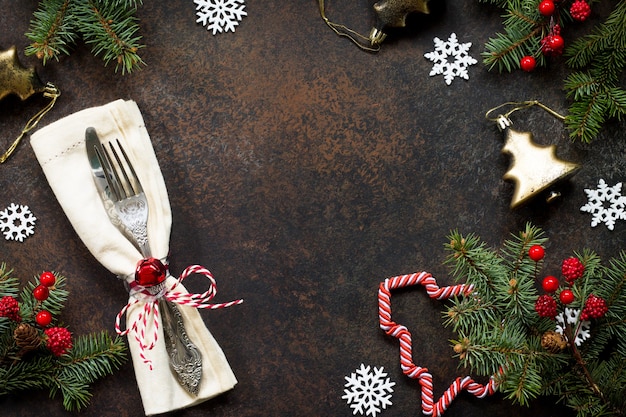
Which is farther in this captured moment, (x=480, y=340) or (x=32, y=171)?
(x=32, y=171)

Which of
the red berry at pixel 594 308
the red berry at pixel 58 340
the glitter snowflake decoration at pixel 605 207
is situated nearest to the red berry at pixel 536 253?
the red berry at pixel 594 308

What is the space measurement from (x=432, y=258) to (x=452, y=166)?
0.62 feet

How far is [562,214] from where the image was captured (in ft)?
4.89

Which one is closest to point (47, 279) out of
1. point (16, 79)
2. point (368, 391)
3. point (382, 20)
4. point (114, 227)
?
point (114, 227)

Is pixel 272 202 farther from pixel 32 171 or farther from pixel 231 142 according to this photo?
pixel 32 171

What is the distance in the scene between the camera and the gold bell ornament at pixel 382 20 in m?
1.44

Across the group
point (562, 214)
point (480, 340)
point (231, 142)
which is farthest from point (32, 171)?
point (562, 214)

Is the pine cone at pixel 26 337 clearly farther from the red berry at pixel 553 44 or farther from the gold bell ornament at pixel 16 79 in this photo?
the red berry at pixel 553 44

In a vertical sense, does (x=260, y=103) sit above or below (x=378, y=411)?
above

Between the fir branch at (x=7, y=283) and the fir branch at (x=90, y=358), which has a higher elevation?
the fir branch at (x=7, y=283)

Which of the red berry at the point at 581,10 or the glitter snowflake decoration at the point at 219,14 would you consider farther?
the glitter snowflake decoration at the point at 219,14

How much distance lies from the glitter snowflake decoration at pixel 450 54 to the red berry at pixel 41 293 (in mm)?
848

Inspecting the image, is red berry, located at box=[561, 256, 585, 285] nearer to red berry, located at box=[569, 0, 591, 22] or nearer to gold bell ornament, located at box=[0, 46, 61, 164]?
red berry, located at box=[569, 0, 591, 22]

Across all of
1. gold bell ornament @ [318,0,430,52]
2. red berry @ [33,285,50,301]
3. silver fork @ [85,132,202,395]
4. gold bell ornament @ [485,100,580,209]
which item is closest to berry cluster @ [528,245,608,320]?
gold bell ornament @ [485,100,580,209]
